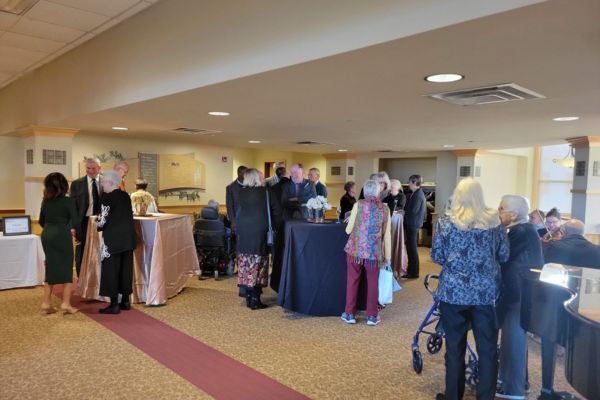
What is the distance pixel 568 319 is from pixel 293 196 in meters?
3.34

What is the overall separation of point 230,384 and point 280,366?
0.43 m

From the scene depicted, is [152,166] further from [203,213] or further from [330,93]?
[330,93]

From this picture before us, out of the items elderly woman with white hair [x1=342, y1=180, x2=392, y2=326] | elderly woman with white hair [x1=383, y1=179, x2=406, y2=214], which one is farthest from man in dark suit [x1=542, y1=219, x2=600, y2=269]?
elderly woman with white hair [x1=383, y1=179, x2=406, y2=214]

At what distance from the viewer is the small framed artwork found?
16.4 feet

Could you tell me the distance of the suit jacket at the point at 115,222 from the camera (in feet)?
12.9

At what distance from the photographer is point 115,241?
13.1 feet

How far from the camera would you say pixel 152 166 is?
26.0 ft

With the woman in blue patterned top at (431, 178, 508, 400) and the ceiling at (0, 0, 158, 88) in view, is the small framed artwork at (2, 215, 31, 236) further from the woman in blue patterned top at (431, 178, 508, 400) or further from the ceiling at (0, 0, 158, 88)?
the woman in blue patterned top at (431, 178, 508, 400)

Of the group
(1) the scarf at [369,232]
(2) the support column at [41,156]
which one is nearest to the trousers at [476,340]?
(1) the scarf at [369,232]

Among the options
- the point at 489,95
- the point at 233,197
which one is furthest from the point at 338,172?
the point at 489,95

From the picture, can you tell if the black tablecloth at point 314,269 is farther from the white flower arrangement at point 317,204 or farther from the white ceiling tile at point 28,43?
the white ceiling tile at point 28,43

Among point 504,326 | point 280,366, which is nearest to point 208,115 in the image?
point 280,366

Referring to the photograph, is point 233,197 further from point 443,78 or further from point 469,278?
point 469,278

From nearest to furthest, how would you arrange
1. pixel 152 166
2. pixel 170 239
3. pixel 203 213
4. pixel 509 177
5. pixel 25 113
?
1. pixel 170 239
2. pixel 203 213
3. pixel 25 113
4. pixel 152 166
5. pixel 509 177
